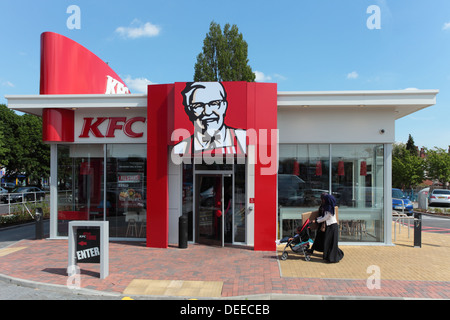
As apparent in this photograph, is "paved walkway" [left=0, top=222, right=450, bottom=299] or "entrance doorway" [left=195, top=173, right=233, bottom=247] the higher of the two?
"entrance doorway" [left=195, top=173, right=233, bottom=247]

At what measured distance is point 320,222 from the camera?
8102mm

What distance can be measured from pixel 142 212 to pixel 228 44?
85.9 feet

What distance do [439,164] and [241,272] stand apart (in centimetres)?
3699

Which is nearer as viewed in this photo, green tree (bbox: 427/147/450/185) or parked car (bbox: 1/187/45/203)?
parked car (bbox: 1/187/45/203)

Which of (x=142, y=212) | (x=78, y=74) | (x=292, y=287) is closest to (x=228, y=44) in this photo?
(x=78, y=74)

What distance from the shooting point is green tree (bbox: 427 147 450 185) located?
34.5m

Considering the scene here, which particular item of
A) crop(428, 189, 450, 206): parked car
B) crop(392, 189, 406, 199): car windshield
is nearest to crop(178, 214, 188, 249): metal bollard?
crop(392, 189, 406, 199): car windshield

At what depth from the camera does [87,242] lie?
22.7 ft

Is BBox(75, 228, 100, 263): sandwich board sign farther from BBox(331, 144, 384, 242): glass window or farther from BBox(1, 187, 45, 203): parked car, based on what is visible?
BBox(1, 187, 45, 203): parked car

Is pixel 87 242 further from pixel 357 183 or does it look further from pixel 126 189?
pixel 357 183

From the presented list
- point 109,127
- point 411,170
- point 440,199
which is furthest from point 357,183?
point 411,170

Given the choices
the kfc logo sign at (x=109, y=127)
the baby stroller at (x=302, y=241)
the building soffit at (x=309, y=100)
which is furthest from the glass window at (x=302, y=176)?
the kfc logo sign at (x=109, y=127)

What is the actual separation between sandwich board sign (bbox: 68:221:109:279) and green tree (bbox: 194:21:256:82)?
25.8 metres
